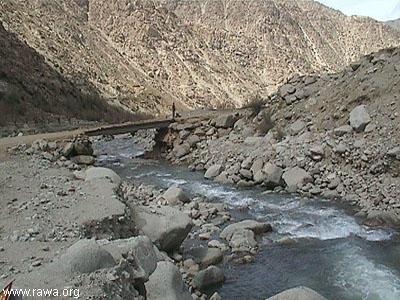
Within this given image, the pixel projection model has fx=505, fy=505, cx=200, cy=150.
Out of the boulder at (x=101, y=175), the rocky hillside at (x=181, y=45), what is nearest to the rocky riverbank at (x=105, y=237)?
the boulder at (x=101, y=175)

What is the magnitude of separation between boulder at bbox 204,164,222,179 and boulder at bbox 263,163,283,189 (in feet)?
8.31

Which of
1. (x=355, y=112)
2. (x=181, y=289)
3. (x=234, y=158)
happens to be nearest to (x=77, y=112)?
(x=234, y=158)

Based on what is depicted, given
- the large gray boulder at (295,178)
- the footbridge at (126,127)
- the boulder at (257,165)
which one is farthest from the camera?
the footbridge at (126,127)

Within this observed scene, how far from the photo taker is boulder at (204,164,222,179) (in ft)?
64.3

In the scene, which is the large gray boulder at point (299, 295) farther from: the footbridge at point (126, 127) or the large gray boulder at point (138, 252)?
the footbridge at point (126, 127)

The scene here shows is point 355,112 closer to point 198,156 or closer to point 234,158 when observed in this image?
point 234,158

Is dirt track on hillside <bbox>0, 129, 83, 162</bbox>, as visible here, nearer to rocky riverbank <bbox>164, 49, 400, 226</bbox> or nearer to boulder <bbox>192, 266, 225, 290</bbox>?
rocky riverbank <bbox>164, 49, 400, 226</bbox>

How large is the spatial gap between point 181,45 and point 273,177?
168 ft

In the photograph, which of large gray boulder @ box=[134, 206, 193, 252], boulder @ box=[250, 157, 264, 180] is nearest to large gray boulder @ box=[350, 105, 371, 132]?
boulder @ box=[250, 157, 264, 180]

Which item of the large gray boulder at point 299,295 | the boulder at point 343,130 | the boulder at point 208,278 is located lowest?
the boulder at point 208,278

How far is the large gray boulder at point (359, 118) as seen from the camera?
57.4 ft

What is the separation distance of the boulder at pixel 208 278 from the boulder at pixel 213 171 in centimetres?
974

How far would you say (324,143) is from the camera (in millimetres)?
17969

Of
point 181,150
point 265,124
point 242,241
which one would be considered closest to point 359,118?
point 265,124
